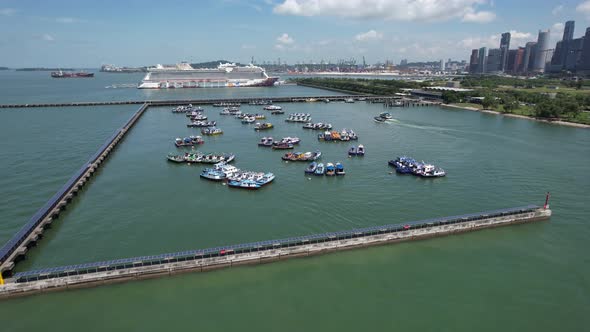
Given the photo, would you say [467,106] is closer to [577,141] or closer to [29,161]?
[577,141]

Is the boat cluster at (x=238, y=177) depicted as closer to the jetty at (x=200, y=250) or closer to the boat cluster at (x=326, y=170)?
the boat cluster at (x=326, y=170)

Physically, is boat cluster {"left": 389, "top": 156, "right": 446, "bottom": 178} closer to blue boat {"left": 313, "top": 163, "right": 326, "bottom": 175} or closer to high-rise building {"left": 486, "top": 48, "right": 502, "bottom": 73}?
blue boat {"left": 313, "top": 163, "right": 326, "bottom": 175}

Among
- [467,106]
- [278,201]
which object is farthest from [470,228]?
[467,106]

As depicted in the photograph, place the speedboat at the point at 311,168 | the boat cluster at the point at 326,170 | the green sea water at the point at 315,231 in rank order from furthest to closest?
the speedboat at the point at 311,168 < the boat cluster at the point at 326,170 < the green sea water at the point at 315,231

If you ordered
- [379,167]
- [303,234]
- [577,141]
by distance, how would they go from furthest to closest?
[577,141] < [379,167] < [303,234]

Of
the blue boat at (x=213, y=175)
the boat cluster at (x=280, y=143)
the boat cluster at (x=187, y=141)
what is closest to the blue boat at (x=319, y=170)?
the blue boat at (x=213, y=175)
